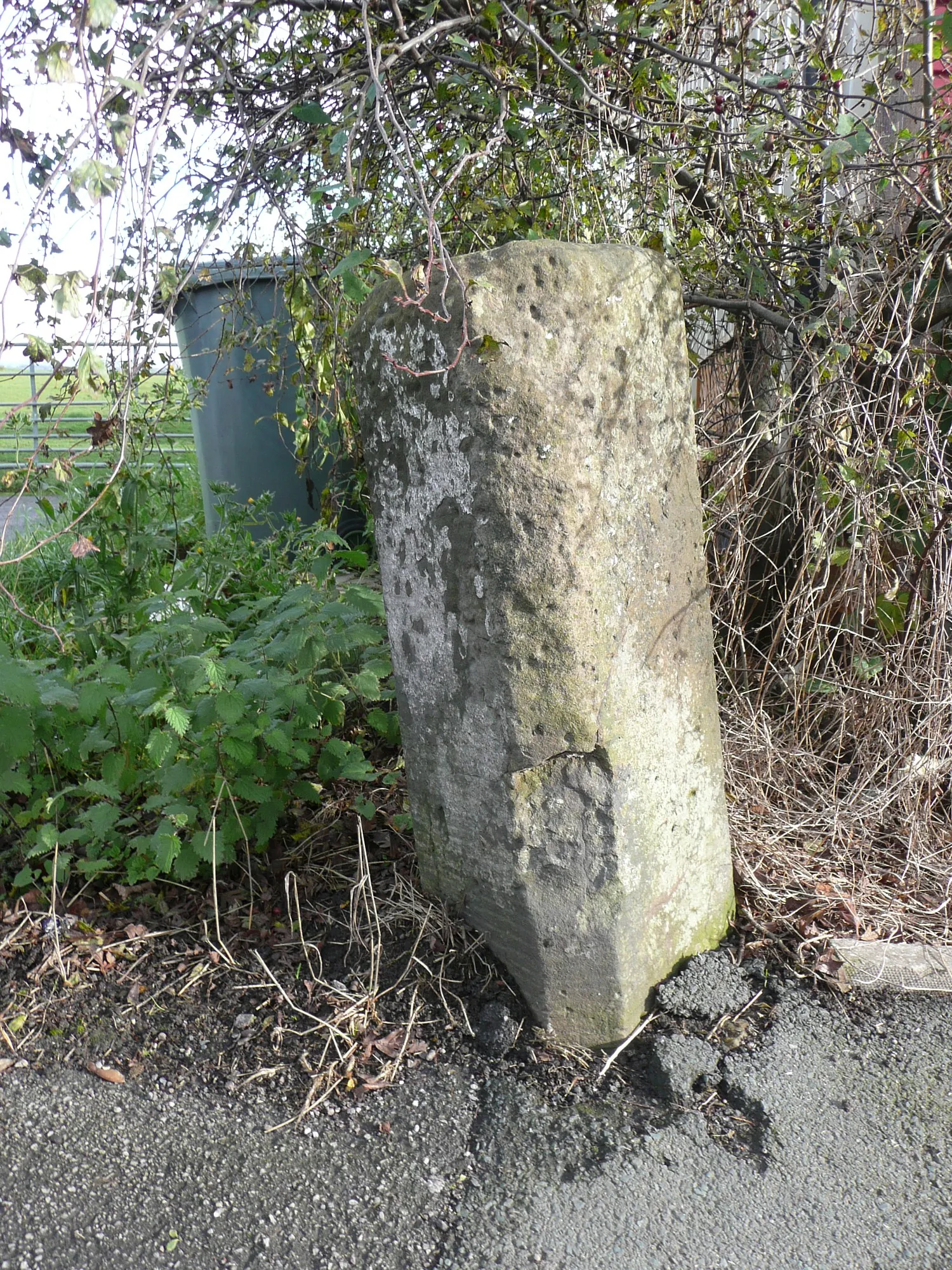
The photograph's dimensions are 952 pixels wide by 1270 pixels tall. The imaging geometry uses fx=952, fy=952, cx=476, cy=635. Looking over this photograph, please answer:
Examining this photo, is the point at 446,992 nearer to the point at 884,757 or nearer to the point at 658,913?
the point at 658,913

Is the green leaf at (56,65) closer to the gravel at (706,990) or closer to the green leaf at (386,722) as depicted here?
the green leaf at (386,722)

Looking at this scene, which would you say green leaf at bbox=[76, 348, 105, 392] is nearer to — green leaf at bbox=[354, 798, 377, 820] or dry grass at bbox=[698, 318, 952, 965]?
green leaf at bbox=[354, 798, 377, 820]

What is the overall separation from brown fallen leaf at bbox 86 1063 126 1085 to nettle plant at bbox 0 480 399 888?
0.47m

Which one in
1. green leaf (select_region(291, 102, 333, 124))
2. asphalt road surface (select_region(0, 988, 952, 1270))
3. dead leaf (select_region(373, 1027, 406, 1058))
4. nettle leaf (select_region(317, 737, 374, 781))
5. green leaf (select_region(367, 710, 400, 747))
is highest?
green leaf (select_region(291, 102, 333, 124))

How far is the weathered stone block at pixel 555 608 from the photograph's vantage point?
1.82m

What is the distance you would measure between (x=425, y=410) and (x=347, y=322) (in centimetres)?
104

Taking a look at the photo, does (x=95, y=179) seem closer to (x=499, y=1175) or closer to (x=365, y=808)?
(x=365, y=808)

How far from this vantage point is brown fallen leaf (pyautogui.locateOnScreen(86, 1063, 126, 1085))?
207cm

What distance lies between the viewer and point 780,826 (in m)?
2.62

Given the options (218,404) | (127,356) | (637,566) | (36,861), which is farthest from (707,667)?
(218,404)

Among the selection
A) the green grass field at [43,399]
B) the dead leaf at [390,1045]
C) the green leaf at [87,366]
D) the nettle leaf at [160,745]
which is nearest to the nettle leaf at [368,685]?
the nettle leaf at [160,745]

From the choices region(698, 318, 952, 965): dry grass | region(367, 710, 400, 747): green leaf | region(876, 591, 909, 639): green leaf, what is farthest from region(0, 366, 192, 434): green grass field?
region(876, 591, 909, 639): green leaf

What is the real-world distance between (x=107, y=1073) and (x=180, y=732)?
76 centimetres

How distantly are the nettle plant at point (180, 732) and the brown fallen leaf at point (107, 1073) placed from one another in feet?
1.54
